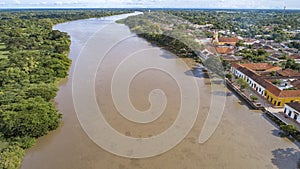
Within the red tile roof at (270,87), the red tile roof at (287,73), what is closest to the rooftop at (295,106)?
the red tile roof at (270,87)

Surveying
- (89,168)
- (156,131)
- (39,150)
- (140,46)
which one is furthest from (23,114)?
(140,46)

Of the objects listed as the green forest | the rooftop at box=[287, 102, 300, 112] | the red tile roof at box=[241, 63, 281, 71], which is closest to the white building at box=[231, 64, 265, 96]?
the red tile roof at box=[241, 63, 281, 71]

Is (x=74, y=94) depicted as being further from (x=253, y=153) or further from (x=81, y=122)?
(x=253, y=153)

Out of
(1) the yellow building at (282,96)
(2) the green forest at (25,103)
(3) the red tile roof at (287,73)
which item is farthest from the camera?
(3) the red tile roof at (287,73)

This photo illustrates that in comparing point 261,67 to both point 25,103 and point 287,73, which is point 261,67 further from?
point 25,103

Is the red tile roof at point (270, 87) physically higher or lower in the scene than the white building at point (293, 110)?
higher

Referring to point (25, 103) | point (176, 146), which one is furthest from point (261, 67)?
point (25, 103)

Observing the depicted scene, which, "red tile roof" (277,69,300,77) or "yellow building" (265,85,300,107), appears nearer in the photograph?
"yellow building" (265,85,300,107)

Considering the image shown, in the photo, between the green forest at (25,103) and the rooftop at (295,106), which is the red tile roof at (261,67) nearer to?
the rooftop at (295,106)

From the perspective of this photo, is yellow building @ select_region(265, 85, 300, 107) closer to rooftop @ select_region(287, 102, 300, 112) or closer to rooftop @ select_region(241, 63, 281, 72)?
rooftop @ select_region(287, 102, 300, 112)
